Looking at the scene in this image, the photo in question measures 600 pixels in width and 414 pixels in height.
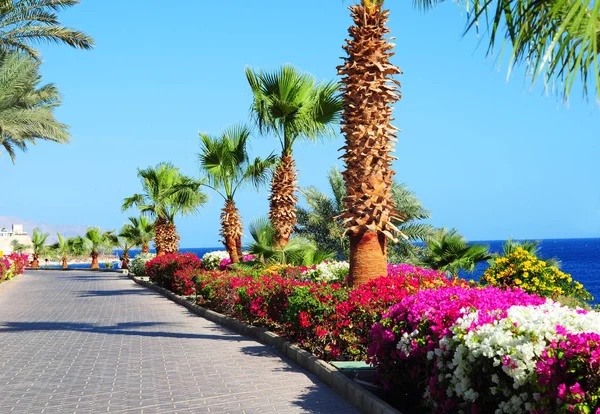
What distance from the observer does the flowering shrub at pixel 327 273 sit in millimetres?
14042

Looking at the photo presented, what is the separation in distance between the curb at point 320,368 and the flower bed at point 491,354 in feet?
0.98

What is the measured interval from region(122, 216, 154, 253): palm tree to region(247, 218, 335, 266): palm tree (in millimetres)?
30948

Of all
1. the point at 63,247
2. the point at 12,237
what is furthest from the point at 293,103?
the point at 12,237

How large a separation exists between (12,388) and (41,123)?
17.5 metres

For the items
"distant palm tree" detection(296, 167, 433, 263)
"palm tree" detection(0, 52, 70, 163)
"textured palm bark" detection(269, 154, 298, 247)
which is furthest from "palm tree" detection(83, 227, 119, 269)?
"textured palm bark" detection(269, 154, 298, 247)

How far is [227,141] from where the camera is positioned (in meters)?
21.9

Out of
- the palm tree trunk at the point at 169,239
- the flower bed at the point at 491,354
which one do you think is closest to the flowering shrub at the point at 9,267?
the palm tree trunk at the point at 169,239

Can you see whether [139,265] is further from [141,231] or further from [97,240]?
[97,240]

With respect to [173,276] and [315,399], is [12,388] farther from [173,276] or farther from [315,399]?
[173,276]

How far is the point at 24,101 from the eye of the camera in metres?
24.3

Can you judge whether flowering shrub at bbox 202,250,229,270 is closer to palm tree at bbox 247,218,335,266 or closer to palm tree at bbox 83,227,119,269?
palm tree at bbox 247,218,335,266

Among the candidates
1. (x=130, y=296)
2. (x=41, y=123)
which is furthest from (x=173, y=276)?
(x=41, y=123)

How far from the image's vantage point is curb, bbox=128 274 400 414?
6.18m

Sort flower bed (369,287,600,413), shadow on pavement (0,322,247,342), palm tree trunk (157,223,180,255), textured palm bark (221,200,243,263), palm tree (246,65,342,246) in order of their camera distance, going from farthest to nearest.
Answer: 1. palm tree trunk (157,223,180,255)
2. textured palm bark (221,200,243,263)
3. palm tree (246,65,342,246)
4. shadow on pavement (0,322,247,342)
5. flower bed (369,287,600,413)
